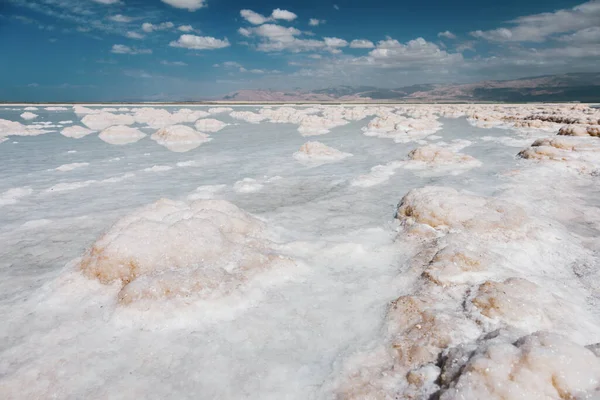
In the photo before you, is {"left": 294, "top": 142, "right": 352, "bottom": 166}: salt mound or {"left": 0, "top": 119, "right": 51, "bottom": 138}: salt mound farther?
{"left": 0, "top": 119, "right": 51, "bottom": 138}: salt mound

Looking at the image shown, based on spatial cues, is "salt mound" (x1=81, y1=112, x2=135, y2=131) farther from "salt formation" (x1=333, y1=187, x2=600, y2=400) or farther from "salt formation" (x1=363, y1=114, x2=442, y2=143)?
"salt formation" (x1=333, y1=187, x2=600, y2=400)

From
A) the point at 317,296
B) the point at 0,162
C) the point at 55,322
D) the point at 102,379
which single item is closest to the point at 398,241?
the point at 317,296

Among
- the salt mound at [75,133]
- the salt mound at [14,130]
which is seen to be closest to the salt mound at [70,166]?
the salt mound at [75,133]

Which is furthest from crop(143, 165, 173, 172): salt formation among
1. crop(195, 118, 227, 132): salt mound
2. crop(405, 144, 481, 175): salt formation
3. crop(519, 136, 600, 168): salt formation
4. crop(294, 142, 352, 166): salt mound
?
crop(195, 118, 227, 132): salt mound

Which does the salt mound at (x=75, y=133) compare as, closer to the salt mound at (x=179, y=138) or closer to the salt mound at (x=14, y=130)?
the salt mound at (x=14, y=130)

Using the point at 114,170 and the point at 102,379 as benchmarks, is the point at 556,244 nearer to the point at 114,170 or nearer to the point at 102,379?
the point at 102,379
